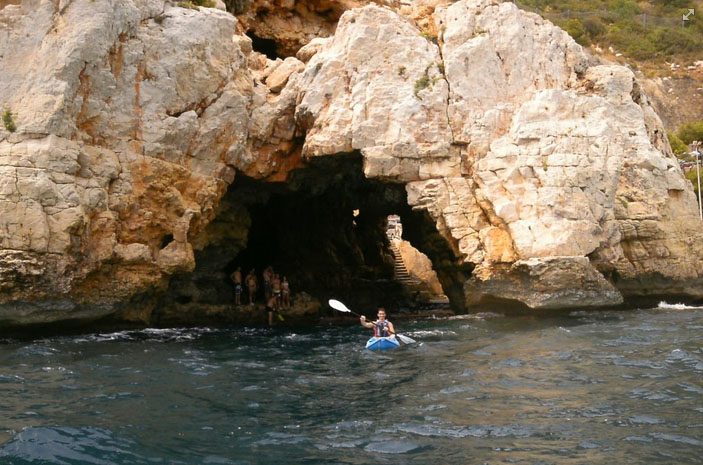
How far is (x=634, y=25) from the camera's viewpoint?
6172cm

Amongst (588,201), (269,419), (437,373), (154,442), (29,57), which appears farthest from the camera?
(588,201)

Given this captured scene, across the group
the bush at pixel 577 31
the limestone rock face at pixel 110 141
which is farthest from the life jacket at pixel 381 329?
the bush at pixel 577 31

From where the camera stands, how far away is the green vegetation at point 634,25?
5891 centimetres

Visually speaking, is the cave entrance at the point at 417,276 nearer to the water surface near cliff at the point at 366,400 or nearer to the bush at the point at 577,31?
the water surface near cliff at the point at 366,400

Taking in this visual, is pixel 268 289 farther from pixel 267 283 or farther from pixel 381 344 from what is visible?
pixel 381 344

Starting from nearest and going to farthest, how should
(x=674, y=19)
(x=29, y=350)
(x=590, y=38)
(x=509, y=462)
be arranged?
(x=509, y=462)
(x=29, y=350)
(x=590, y=38)
(x=674, y=19)

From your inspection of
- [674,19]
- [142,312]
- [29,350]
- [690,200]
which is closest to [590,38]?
[674,19]

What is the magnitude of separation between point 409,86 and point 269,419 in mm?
12295

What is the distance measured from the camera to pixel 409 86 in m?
19.2

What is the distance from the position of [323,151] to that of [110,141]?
541cm

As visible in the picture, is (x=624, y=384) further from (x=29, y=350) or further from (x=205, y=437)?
(x=29, y=350)

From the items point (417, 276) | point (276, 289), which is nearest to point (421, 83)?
point (276, 289)

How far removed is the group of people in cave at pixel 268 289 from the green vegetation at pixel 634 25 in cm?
4159

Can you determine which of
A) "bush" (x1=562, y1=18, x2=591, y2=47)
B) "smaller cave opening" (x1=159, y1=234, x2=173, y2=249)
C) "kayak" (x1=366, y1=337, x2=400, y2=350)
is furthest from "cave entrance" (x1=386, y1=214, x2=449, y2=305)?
"bush" (x1=562, y1=18, x2=591, y2=47)
